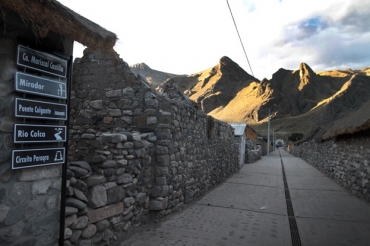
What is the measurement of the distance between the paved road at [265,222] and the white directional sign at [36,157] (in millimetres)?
2108

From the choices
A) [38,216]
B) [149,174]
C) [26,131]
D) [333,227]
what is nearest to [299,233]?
[333,227]

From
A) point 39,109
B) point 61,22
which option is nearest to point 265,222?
point 39,109

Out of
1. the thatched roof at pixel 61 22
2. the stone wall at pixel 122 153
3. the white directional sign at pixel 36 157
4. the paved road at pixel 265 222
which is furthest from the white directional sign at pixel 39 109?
the paved road at pixel 265 222

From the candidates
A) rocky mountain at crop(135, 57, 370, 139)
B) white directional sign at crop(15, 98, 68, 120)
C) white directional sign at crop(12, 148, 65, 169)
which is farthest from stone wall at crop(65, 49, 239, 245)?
rocky mountain at crop(135, 57, 370, 139)

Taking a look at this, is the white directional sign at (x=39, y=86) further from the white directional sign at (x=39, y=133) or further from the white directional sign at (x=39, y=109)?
the white directional sign at (x=39, y=133)

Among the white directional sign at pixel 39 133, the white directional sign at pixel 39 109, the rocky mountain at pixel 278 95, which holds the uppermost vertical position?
the rocky mountain at pixel 278 95

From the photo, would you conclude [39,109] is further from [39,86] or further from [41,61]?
[41,61]

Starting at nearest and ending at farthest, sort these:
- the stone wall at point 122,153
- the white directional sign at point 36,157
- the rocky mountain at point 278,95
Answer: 1. the white directional sign at point 36,157
2. the stone wall at point 122,153
3. the rocky mountain at point 278,95

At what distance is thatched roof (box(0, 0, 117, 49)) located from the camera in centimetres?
242

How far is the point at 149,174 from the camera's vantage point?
5.52 metres

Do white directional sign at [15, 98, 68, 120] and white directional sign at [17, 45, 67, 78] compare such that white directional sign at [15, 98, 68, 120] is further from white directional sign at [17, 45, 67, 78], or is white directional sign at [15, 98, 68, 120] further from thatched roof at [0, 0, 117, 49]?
thatched roof at [0, 0, 117, 49]

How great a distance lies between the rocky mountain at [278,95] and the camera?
81000mm

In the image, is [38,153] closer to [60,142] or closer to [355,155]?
[60,142]

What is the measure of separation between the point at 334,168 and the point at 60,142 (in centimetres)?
1303
